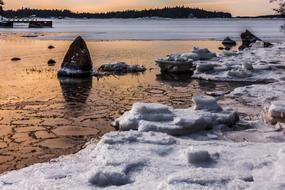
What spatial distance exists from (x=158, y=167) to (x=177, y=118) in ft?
9.85

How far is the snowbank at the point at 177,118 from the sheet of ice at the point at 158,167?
0.66 meters

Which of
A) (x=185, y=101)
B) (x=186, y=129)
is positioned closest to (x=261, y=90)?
(x=185, y=101)

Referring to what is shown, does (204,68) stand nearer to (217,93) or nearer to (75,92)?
(217,93)

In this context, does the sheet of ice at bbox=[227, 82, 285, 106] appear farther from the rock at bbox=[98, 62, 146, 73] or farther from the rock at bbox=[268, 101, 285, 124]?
the rock at bbox=[98, 62, 146, 73]

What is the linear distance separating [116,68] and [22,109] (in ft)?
34.4

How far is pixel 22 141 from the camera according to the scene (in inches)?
398

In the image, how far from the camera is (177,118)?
407 inches

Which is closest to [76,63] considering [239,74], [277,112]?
[239,74]

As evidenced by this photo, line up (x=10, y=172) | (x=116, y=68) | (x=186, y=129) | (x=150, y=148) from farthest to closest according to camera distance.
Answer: (x=116, y=68) < (x=186, y=129) < (x=150, y=148) < (x=10, y=172)

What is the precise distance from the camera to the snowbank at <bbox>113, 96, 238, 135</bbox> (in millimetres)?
10000

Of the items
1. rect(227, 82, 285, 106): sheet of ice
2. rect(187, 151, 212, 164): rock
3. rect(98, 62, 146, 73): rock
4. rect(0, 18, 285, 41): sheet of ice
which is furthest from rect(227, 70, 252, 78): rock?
rect(0, 18, 285, 41): sheet of ice

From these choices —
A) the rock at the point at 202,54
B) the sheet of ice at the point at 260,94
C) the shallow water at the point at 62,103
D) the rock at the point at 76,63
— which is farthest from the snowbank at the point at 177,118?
the rock at the point at 202,54

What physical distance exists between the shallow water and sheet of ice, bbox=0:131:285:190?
1.06 metres

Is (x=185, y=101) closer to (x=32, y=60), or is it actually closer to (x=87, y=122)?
(x=87, y=122)
